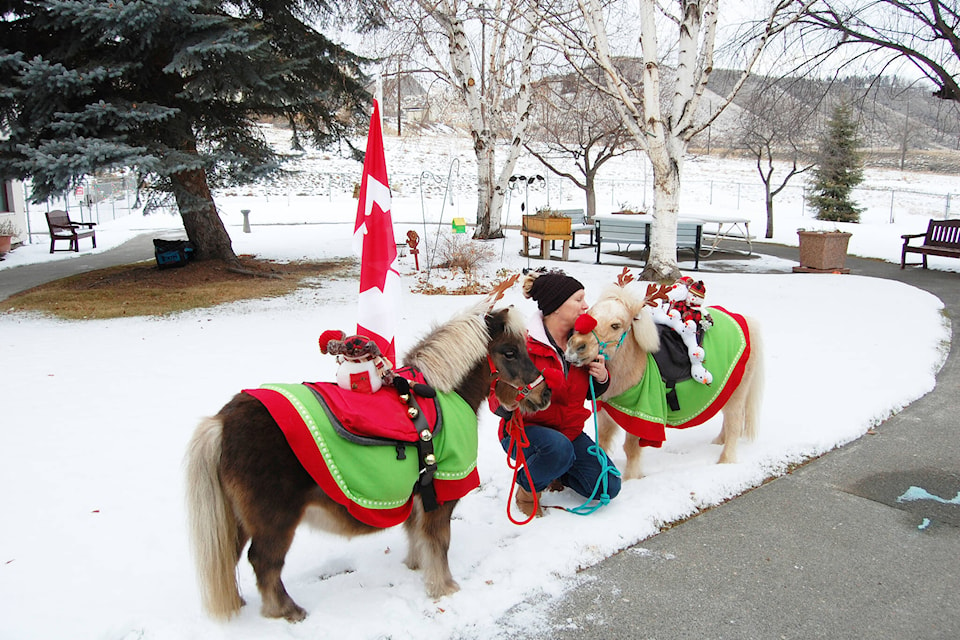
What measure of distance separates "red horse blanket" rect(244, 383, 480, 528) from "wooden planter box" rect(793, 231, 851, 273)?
11980 millimetres

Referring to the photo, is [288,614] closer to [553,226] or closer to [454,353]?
[454,353]

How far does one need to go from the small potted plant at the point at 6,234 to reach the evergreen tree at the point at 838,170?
2755cm

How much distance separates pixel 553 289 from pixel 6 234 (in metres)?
17.6

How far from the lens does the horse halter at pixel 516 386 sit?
3.02 metres

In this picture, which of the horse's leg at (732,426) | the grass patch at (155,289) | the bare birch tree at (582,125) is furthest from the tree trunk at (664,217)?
the bare birch tree at (582,125)

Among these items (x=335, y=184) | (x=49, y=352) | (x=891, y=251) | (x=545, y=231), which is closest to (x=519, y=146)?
(x=545, y=231)

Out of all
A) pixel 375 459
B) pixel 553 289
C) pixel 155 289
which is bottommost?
pixel 155 289

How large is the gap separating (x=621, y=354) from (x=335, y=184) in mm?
41662

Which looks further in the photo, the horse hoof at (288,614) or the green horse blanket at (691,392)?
the green horse blanket at (691,392)

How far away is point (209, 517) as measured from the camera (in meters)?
2.49

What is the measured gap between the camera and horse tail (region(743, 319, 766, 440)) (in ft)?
14.6

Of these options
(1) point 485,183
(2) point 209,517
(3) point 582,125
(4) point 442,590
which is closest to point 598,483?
(4) point 442,590

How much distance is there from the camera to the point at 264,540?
258 cm

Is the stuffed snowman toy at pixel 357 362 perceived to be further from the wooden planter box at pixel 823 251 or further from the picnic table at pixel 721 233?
the picnic table at pixel 721 233
